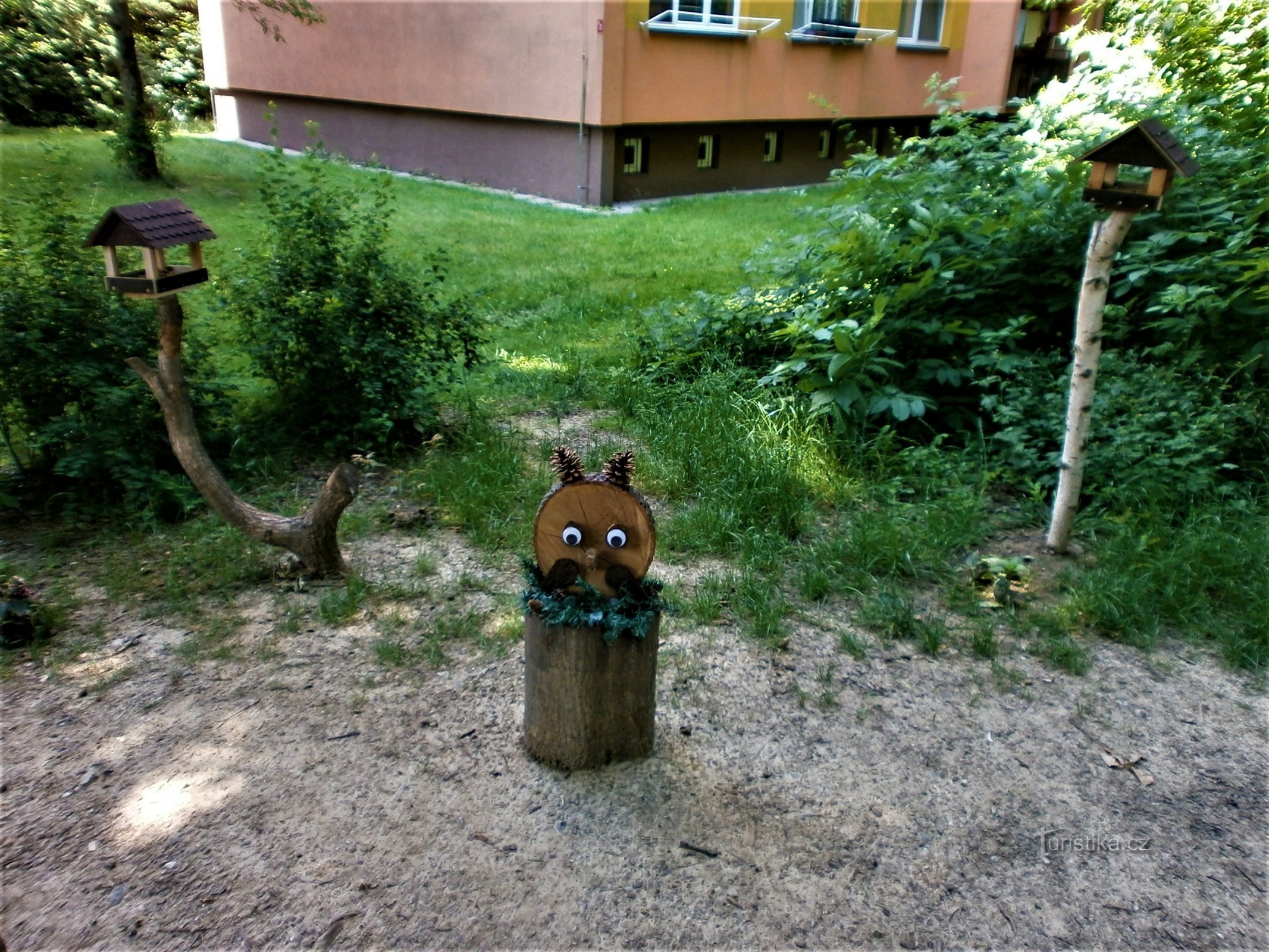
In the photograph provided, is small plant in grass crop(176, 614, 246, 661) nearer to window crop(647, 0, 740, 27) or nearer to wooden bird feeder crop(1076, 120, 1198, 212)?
wooden bird feeder crop(1076, 120, 1198, 212)

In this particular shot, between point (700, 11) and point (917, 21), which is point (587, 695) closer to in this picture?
point (700, 11)

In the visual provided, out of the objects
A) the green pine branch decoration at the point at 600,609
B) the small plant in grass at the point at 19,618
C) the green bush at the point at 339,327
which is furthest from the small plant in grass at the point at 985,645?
the small plant in grass at the point at 19,618

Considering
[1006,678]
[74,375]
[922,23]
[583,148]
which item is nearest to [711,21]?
[583,148]

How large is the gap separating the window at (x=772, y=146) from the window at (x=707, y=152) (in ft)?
4.18

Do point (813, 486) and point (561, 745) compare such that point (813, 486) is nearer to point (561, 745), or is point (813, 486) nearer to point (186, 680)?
point (561, 745)

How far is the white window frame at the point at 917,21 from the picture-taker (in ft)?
57.0

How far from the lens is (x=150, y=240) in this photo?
144 inches

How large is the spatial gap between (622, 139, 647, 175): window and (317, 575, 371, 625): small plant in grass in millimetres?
11140

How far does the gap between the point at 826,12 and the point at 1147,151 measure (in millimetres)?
13543

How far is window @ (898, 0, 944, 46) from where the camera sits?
57.2 ft

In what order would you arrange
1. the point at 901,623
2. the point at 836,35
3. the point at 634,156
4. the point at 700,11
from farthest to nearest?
1. the point at 836,35
2. the point at 634,156
3. the point at 700,11
4. the point at 901,623

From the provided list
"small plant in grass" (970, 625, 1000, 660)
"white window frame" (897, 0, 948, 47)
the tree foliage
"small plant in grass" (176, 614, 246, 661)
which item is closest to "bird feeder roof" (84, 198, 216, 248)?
the tree foliage

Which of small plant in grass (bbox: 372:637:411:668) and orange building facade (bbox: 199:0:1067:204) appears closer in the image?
small plant in grass (bbox: 372:637:411:668)

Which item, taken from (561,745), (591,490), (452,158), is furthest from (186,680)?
(452,158)
